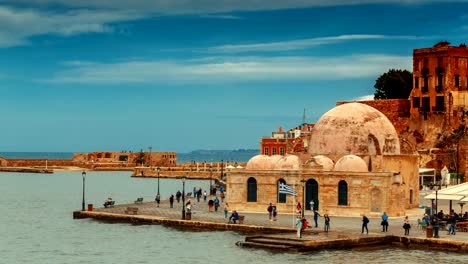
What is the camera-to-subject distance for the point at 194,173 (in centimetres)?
14275

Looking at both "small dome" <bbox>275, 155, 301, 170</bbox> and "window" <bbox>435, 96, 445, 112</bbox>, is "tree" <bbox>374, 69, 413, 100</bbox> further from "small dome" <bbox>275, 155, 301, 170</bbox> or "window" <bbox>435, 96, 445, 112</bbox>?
"small dome" <bbox>275, 155, 301, 170</bbox>

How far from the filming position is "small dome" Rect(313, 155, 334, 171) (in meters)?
53.8

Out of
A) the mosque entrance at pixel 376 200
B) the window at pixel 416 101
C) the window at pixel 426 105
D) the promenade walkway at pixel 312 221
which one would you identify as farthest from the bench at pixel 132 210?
the window at pixel 416 101

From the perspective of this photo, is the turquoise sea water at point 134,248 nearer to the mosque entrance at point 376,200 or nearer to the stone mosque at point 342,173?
the stone mosque at point 342,173

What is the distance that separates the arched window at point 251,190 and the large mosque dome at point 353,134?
5.42 meters

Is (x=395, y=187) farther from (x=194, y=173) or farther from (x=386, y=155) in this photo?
(x=194, y=173)

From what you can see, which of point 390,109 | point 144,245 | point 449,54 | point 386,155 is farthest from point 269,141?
point 144,245

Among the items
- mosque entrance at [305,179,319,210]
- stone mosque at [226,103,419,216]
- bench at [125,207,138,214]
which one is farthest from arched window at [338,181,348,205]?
bench at [125,207,138,214]

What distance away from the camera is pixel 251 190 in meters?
55.5

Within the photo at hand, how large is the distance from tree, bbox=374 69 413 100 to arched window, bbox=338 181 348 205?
66260 millimetres

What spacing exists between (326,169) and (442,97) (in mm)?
50293

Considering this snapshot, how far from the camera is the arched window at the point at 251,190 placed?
5538 cm

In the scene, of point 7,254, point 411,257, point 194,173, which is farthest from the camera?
point 194,173

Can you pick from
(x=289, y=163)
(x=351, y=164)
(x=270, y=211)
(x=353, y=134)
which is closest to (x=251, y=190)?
(x=289, y=163)
